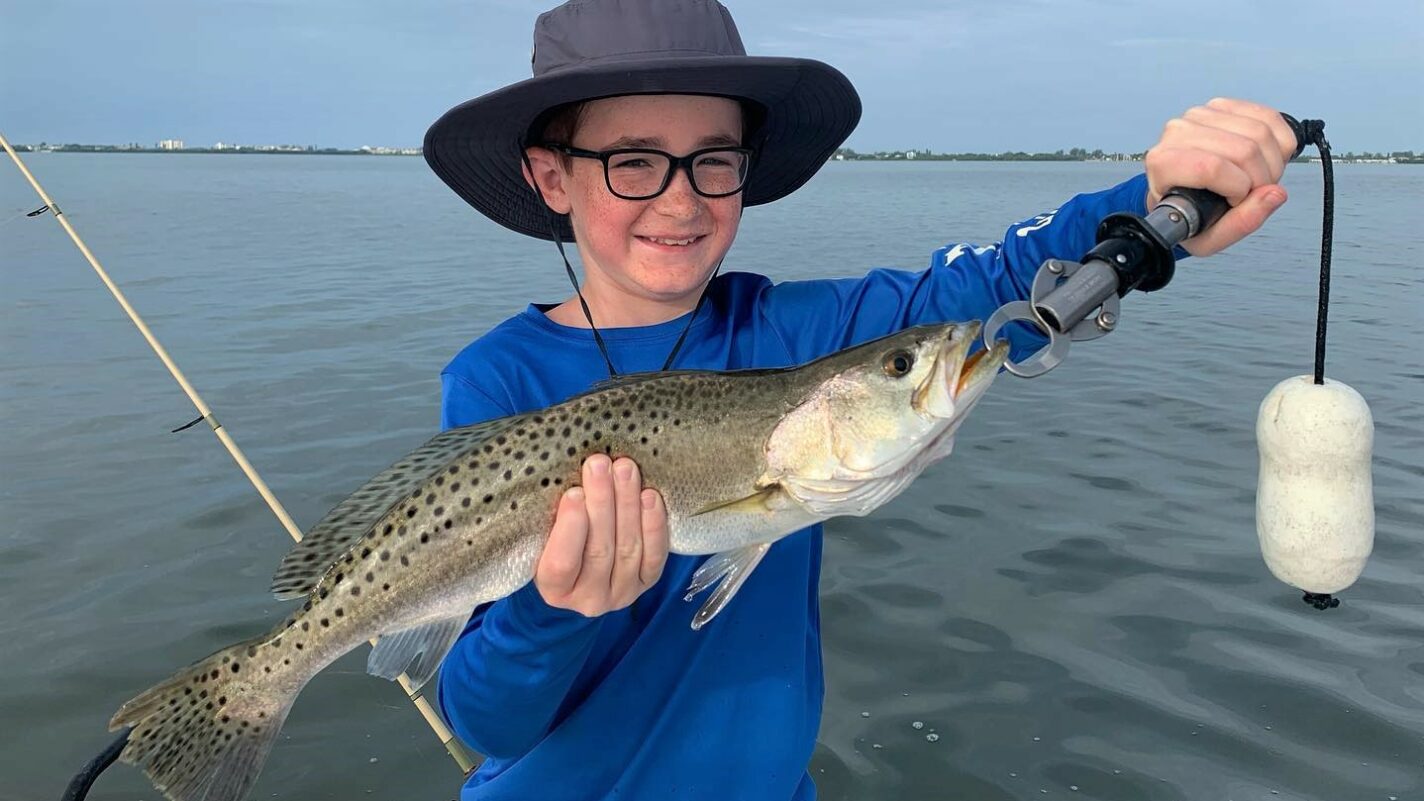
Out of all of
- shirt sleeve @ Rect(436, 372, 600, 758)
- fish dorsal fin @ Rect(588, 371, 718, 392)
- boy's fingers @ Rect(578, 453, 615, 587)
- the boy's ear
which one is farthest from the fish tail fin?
the boy's ear

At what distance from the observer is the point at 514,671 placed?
2492mm

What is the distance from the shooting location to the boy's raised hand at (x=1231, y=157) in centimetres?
238

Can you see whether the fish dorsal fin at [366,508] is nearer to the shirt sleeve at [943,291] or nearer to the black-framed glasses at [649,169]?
the black-framed glasses at [649,169]

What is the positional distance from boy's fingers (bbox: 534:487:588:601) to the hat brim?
1236 mm

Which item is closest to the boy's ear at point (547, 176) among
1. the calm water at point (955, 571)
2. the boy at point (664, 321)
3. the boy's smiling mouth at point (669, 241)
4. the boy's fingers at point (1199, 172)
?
the boy at point (664, 321)

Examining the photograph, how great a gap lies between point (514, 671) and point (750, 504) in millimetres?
766

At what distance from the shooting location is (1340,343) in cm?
1342

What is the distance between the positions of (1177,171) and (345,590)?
2.46m

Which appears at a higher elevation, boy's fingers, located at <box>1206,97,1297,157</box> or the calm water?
boy's fingers, located at <box>1206,97,1297,157</box>

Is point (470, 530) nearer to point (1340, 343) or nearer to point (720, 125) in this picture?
point (720, 125)

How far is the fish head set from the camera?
2537 mm

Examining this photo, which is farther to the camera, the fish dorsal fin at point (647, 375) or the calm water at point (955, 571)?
the calm water at point (955, 571)

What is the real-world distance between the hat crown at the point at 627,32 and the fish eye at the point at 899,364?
110 cm

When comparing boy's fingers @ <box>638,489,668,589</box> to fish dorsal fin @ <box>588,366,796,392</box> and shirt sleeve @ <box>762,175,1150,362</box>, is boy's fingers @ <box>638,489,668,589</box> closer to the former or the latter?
fish dorsal fin @ <box>588,366,796,392</box>
